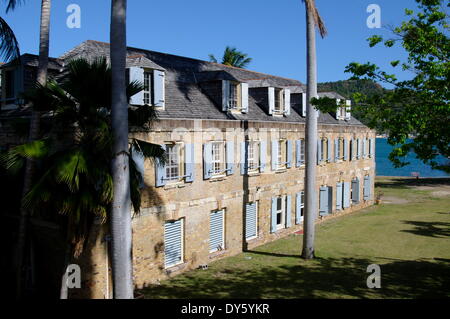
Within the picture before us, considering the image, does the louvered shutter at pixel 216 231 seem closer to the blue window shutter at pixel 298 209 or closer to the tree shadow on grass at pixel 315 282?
the tree shadow on grass at pixel 315 282

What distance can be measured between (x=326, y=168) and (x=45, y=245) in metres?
18.5

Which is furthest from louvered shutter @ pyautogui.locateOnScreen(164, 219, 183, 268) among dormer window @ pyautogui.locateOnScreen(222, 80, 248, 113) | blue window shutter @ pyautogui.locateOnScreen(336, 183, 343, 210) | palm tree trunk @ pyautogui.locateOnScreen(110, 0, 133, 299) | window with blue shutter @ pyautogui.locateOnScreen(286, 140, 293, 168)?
blue window shutter @ pyautogui.locateOnScreen(336, 183, 343, 210)

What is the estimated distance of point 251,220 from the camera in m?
20.2

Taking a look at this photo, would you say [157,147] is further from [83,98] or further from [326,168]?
[326,168]

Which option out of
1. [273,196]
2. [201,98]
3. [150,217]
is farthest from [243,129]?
[150,217]

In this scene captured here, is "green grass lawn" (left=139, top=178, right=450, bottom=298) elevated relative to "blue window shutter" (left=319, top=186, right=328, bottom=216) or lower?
lower

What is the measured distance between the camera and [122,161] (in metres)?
9.20

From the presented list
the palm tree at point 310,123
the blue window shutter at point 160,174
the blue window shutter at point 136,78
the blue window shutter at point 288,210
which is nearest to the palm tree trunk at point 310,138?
the palm tree at point 310,123

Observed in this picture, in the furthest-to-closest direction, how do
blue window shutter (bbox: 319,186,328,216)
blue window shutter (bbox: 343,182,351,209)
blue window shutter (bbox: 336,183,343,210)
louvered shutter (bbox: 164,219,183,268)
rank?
blue window shutter (bbox: 343,182,351,209) → blue window shutter (bbox: 336,183,343,210) → blue window shutter (bbox: 319,186,328,216) → louvered shutter (bbox: 164,219,183,268)

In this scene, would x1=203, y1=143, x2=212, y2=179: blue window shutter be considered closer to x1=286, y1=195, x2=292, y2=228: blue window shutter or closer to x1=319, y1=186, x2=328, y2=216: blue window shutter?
x1=286, y1=195, x2=292, y2=228: blue window shutter

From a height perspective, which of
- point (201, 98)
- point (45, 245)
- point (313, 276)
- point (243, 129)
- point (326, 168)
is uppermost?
point (201, 98)

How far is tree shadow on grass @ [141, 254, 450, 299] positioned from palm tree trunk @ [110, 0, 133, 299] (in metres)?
4.66

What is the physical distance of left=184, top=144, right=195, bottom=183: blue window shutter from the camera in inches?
626

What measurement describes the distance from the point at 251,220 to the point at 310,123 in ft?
18.9
